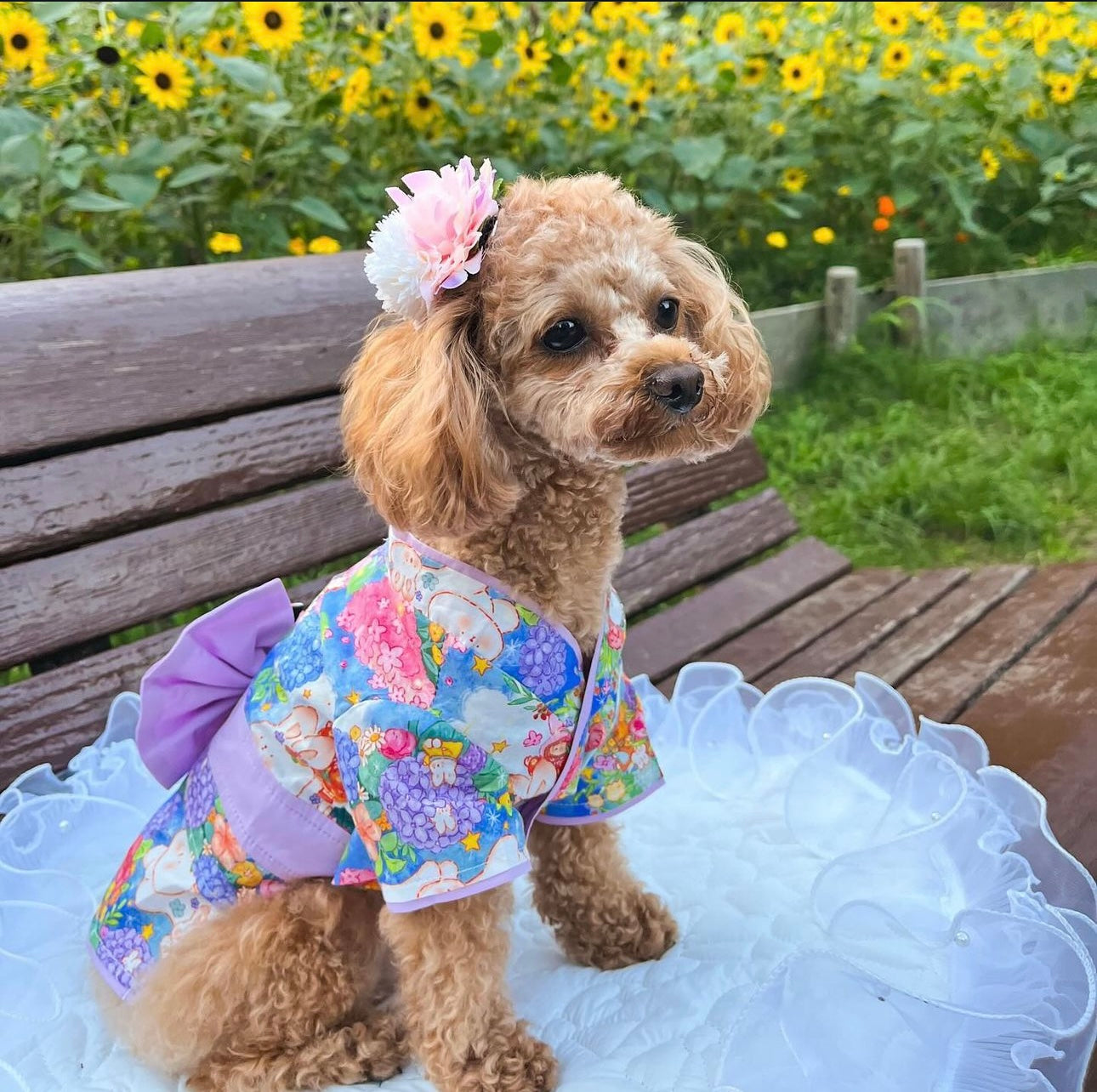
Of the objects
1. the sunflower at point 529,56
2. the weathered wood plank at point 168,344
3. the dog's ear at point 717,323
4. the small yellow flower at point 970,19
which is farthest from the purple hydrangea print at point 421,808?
the small yellow flower at point 970,19

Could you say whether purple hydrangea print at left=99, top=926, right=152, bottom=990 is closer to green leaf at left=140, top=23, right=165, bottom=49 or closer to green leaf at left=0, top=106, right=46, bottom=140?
green leaf at left=0, top=106, right=46, bottom=140

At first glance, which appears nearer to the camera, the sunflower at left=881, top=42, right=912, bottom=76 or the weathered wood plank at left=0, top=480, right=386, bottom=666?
the weathered wood plank at left=0, top=480, right=386, bottom=666

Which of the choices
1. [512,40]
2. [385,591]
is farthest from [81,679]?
[512,40]

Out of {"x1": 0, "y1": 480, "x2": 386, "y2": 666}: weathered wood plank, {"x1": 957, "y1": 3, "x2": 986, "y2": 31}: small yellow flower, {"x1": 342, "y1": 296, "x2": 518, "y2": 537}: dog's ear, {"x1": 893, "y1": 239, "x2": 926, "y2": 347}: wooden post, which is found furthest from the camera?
{"x1": 957, "y1": 3, "x2": 986, "y2": 31}: small yellow flower

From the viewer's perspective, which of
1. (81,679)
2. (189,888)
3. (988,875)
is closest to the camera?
(189,888)

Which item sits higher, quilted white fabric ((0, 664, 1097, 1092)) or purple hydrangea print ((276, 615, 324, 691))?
purple hydrangea print ((276, 615, 324, 691))

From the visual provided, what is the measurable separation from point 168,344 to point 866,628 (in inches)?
63.6

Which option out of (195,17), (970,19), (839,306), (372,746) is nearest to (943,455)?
(839,306)

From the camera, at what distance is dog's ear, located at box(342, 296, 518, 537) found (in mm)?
1287

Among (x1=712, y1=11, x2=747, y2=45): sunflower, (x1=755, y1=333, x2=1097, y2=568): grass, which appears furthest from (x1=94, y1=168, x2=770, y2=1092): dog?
(x1=712, y1=11, x2=747, y2=45): sunflower

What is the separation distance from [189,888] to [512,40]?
115 inches

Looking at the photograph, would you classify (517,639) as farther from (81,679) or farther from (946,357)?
(946,357)

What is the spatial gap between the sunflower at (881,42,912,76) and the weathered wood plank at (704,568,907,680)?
7.74 feet

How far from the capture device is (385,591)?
142cm
